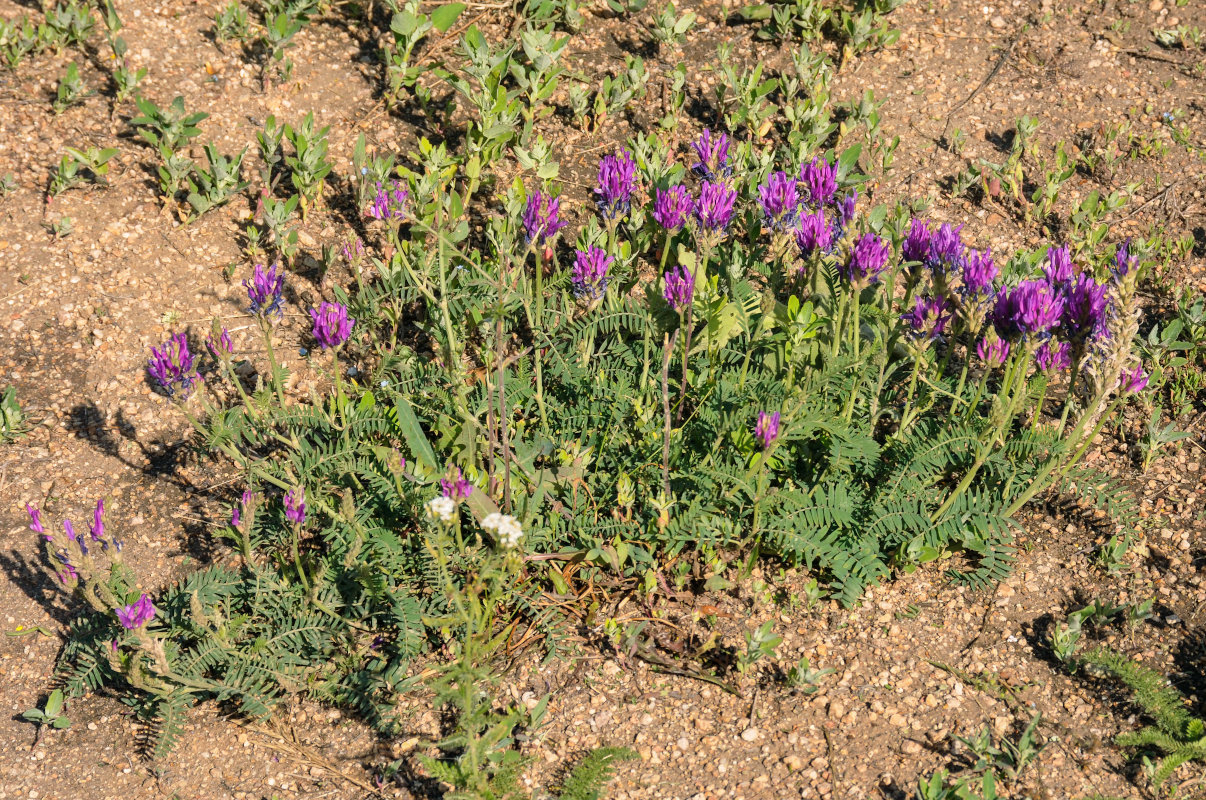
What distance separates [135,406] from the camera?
3.99 m

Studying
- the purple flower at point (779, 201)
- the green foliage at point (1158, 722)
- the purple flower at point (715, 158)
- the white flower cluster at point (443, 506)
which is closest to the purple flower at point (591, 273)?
the purple flower at point (779, 201)

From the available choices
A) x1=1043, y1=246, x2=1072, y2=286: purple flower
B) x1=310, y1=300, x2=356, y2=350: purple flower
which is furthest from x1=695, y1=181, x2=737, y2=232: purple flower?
x1=310, y1=300, x2=356, y2=350: purple flower

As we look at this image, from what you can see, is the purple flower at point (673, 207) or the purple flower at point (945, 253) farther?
the purple flower at point (673, 207)

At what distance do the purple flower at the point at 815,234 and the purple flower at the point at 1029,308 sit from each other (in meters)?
0.56

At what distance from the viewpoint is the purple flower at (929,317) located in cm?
320

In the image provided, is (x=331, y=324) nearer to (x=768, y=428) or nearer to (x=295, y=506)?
(x=295, y=506)

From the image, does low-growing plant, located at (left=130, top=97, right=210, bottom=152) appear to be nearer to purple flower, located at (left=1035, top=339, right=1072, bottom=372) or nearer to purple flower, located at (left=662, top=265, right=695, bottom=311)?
purple flower, located at (left=662, top=265, right=695, bottom=311)

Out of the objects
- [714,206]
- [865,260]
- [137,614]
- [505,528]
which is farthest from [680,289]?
[137,614]

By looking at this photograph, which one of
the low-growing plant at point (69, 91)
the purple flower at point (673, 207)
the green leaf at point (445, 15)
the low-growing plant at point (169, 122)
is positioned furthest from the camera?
the green leaf at point (445, 15)

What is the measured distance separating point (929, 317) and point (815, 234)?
1.51 ft

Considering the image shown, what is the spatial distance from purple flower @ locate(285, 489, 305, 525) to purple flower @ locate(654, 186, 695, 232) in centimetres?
154

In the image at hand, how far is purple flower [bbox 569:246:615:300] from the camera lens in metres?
3.59

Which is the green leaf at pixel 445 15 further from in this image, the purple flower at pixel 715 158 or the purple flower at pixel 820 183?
the purple flower at pixel 820 183

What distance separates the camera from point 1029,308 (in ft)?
9.77
